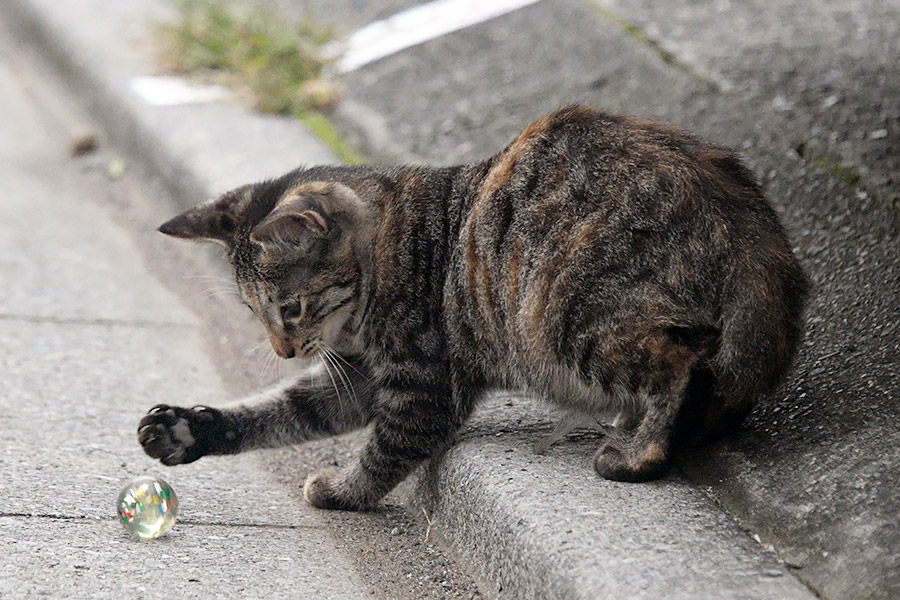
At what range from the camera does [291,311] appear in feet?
10.5

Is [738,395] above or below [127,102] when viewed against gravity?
above

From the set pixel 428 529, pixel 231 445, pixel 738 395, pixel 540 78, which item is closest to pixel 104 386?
pixel 231 445

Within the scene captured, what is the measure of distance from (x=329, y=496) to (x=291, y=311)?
55 cm

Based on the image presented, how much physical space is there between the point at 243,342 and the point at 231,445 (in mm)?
1047

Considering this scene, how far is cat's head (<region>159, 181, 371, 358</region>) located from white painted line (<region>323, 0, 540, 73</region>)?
2.52 m

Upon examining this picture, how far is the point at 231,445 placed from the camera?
3.26 m

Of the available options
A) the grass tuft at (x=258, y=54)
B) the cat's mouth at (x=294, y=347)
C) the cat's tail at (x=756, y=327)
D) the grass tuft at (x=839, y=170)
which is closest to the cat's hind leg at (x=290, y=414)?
the cat's mouth at (x=294, y=347)

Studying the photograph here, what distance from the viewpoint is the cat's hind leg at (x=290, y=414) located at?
10.5 ft

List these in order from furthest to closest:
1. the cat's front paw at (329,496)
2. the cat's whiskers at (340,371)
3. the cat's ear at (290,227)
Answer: the cat's whiskers at (340,371) < the cat's front paw at (329,496) < the cat's ear at (290,227)

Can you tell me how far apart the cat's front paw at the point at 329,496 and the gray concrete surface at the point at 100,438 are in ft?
0.17

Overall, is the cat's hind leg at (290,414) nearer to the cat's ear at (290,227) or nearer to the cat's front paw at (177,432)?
the cat's front paw at (177,432)

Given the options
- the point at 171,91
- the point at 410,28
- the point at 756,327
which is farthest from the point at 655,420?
the point at 171,91

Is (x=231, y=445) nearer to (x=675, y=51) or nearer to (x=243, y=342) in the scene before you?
(x=243, y=342)

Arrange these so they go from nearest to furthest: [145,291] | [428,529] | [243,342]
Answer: [428,529]
[243,342]
[145,291]
